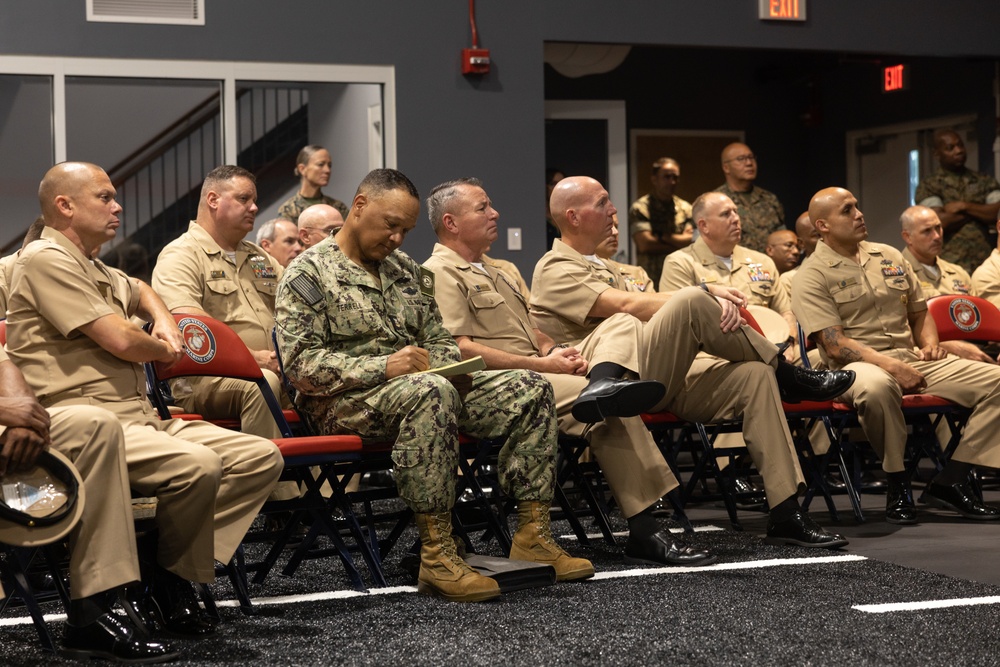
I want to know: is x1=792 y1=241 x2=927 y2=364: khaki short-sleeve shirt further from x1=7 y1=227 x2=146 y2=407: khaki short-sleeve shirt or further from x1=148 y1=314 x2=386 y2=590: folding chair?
x1=7 y1=227 x2=146 y2=407: khaki short-sleeve shirt

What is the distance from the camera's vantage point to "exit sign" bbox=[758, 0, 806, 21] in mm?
7840

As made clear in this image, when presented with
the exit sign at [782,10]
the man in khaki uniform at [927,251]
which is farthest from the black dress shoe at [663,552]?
the exit sign at [782,10]

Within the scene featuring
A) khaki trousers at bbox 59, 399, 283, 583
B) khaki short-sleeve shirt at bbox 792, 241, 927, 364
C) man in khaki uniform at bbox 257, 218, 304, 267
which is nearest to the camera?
khaki trousers at bbox 59, 399, 283, 583

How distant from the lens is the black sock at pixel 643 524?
4.00 meters

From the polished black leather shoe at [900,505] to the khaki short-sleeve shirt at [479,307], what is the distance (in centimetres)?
158

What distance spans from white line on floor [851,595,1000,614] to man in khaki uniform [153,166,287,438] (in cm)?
221

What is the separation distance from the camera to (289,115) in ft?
23.9

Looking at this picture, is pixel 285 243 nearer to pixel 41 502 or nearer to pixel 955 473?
pixel 955 473

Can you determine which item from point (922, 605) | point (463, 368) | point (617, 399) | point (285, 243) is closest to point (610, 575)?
point (617, 399)

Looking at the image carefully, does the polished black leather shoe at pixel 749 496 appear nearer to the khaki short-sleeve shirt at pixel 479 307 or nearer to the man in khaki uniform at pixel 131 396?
the khaki short-sleeve shirt at pixel 479 307

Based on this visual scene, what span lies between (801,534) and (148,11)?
4.61 meters

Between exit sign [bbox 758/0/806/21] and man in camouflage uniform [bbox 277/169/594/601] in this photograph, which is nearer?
man in camouflage uniform [bbox 277/169/594/601]

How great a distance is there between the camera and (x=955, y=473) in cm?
514

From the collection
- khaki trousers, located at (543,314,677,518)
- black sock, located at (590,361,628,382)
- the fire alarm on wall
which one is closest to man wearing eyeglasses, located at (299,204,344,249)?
the fire alarm on wall
